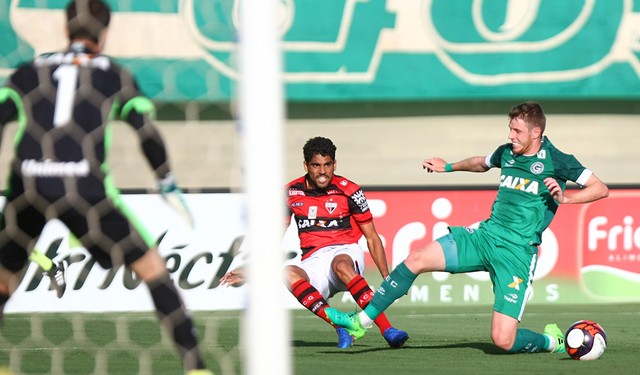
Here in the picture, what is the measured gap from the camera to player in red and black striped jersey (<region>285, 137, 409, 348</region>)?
823 centimetres

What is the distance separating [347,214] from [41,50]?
5.38 m

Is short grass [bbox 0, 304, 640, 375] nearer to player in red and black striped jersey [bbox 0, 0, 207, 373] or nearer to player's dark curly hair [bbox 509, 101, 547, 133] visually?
player's dark curly hair [bbox 509, 101, 547, 133]

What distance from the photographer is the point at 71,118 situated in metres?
5.06

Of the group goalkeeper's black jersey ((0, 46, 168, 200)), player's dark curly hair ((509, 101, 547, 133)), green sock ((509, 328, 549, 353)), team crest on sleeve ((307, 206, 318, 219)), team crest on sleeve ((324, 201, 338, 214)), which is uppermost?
goalkeeper's black jersey ((0, 46, 168, 200))

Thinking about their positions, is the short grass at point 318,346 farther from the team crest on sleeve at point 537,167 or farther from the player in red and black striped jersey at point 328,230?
the team crest on sleeve at point 537,167

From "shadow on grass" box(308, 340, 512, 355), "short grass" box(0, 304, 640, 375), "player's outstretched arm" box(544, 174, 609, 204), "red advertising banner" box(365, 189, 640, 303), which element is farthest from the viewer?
"red advertising banner" box(365, 189, 640, 303)

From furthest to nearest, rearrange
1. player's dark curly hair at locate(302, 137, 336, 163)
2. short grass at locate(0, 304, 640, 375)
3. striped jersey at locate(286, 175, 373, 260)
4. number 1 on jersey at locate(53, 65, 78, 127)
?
striped jersey at locate(286, 175, 373, 260), player's dark curly hair at locate(302, 137, 336, 163), short grass at locate(0, 304, 640, 375), number 1 on jersey at locate(53, 65, 78, 127)

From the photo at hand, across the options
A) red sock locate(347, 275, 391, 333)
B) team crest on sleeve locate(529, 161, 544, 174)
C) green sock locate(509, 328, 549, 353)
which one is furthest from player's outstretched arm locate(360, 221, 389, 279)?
team crest on sleeve locate(529, 161, 544, 174)

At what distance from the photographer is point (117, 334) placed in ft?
29.5

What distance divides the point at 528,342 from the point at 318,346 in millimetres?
1417

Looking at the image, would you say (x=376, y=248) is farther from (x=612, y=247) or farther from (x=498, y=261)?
(x=612, y=247)

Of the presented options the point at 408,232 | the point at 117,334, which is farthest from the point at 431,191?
the point at 117,334

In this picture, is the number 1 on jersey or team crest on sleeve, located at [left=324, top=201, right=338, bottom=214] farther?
team crest on sleeve, located at [left=324, top=201, right=338, bottom=214]

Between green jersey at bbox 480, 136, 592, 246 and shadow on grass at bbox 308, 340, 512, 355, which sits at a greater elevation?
green jersey at bbox 480, 136, 592, 246
